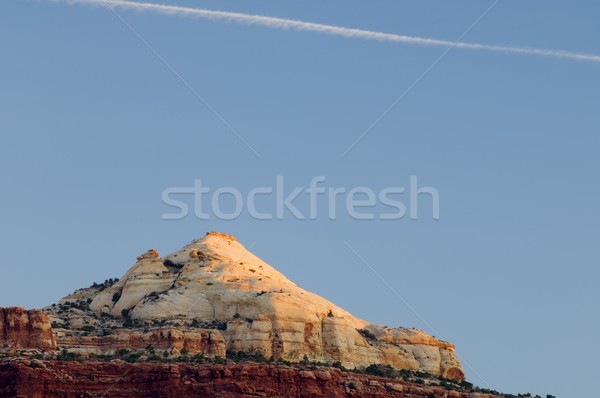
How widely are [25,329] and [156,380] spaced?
13.2m

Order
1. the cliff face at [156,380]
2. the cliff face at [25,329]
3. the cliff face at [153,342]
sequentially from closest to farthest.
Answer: the cliff face at [156,380], the cliff face at [25,329], the cliff face at [153,342]

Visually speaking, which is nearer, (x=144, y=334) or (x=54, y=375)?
(x=54, y=375)

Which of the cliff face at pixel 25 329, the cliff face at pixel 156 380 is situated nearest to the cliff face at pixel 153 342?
the cliff face at pixel 25 329

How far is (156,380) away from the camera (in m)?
190

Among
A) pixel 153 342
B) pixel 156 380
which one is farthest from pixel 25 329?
pixel 156 380

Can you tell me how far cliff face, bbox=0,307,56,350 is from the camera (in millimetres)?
194250

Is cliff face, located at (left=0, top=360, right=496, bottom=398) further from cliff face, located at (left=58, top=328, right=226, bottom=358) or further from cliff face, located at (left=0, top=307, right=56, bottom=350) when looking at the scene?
cliff face, located at (left=0, top=307, right=56, bottom=350)

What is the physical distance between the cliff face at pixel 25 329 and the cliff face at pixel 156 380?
5.96 metres

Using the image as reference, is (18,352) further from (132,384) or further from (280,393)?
(280,393)

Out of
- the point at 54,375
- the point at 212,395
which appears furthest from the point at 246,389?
the point at 54,375

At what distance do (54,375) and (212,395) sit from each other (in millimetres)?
13155

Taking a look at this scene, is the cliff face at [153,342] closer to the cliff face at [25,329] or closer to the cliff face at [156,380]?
the cliff face at [25,329]

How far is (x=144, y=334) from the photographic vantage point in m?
199

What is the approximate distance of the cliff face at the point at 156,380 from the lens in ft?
610
